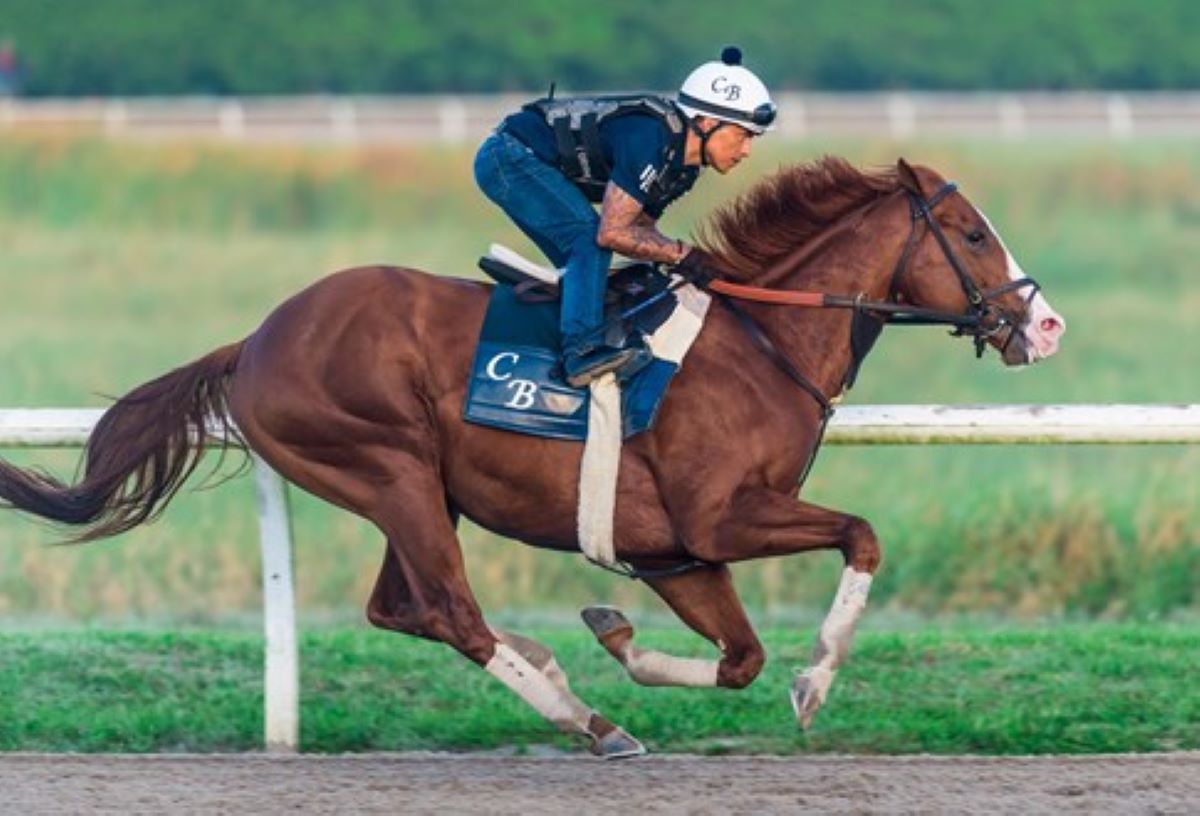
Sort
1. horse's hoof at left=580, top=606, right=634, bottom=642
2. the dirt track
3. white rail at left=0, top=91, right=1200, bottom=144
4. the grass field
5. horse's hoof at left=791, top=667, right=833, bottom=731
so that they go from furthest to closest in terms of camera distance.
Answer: white rail at left=0, top=91, right=1200, bottom=144 → the grass field → horse's hoof at left=580, top=606, right=634, bottom=642 → horse's hoof at left=791, top=667, right=833, bottom=731 → the dirt track

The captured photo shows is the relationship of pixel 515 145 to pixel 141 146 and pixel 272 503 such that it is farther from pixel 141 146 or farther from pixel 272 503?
pixel 141 146

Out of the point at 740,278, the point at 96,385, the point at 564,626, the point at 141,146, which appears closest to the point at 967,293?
the point at 740,278

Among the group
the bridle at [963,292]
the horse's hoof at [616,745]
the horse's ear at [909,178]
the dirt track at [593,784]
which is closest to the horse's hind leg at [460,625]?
the horse's hoof at [616,745]

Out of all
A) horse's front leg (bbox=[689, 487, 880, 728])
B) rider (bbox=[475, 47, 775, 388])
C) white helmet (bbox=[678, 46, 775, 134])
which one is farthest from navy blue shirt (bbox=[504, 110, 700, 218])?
horse's front leg (bbox=[689, 487, 880, 728])

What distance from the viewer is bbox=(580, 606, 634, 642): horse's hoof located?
24.7ft

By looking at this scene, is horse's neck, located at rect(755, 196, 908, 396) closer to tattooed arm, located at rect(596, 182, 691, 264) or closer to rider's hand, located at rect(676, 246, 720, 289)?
rider's hand, located at rect(676, 246, 720, 289)

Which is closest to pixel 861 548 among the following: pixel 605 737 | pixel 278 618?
pixel 605 737

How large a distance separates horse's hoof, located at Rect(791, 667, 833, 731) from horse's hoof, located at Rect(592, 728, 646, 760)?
49 centimetres

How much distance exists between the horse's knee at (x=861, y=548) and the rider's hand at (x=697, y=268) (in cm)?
81

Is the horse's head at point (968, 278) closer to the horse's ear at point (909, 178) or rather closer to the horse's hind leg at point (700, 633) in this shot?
the horse's ear at point (909, 178)

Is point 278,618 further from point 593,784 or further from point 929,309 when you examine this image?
point 929,309

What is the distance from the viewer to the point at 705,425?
7230 millimetres

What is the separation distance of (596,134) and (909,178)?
893 millimetres

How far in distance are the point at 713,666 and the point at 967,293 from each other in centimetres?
124
